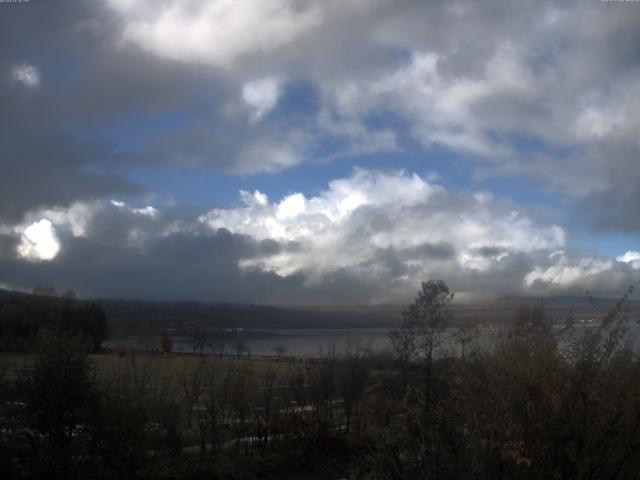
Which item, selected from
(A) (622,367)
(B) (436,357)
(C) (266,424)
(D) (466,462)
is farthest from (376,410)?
(B) (436,357)

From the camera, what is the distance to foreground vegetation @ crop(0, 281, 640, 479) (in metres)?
7.17

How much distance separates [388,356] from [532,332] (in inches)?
574

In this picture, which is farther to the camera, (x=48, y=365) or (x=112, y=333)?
(x=112, y=333)

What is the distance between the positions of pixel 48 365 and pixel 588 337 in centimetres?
779

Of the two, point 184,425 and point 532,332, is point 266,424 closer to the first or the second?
point 184,425

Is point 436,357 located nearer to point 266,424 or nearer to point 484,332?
point 484,332

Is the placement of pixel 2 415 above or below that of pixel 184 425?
above

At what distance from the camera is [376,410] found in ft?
41.4

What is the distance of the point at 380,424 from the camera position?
12.1 meters

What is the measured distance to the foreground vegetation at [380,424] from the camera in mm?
7172

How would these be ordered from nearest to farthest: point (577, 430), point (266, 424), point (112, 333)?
1. point (577, 430)
2. point (266, 424)
3. point (112, 333)

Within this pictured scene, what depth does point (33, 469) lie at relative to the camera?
852cm

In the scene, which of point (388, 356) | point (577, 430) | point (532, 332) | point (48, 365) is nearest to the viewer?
point (577, 430)

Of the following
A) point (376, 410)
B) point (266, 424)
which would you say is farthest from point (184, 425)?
point (376, 410)
